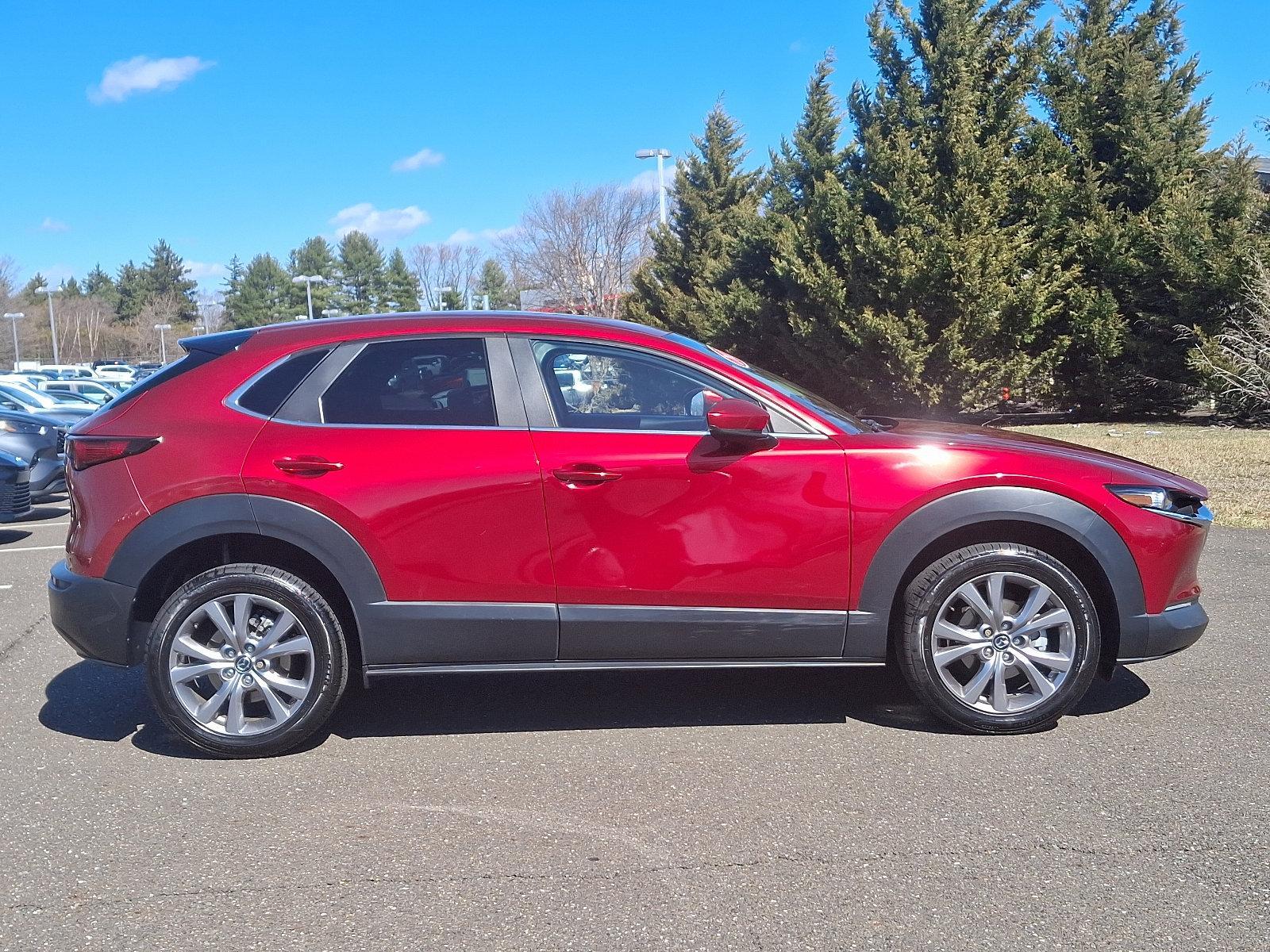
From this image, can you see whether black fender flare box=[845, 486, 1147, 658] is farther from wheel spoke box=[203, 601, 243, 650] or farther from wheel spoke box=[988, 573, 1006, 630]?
wheel spoke box=[203, 601, 243, 650]

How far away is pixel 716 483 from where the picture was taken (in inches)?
168

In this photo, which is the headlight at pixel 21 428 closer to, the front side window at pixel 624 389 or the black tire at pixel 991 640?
the front side window at pixel 624 389

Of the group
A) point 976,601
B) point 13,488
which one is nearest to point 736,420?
point 976,601

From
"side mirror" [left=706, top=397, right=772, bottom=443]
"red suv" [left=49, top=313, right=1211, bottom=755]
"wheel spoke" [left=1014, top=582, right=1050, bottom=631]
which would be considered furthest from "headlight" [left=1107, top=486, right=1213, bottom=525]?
"side mirror" [left=706, top=397, right=772, bottom=443]

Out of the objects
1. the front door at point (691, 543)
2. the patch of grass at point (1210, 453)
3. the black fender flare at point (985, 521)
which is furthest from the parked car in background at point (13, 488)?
the patch of grass at point (1210, 453)

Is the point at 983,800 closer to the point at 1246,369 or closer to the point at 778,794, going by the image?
the point at 778,794

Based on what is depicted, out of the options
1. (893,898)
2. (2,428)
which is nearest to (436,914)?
(893,898)

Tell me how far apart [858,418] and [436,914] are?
111 inches

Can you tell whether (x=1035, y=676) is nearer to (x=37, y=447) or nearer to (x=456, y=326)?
(x=456, y=326)

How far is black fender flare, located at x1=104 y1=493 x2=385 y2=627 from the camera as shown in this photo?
4.23 m

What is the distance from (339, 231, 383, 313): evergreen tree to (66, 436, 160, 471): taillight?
277ft

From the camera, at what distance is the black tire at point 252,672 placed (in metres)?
4.25

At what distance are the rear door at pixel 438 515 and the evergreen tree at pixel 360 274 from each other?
278 ft

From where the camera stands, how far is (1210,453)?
14.2 meters
